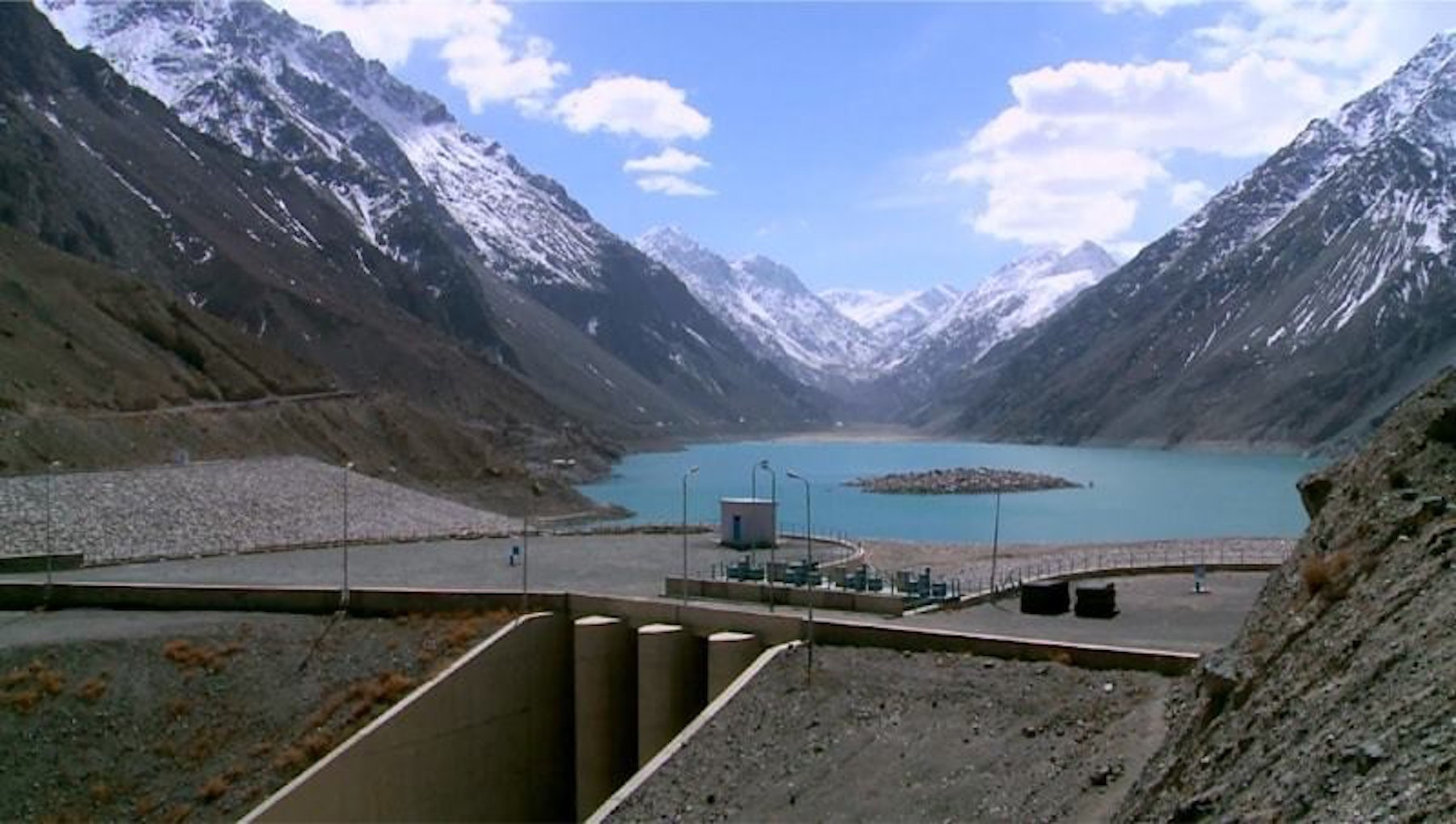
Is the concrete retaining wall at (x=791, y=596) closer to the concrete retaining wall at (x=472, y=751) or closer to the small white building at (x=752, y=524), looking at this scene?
the concrete retaining wall at (x=472, y=751)

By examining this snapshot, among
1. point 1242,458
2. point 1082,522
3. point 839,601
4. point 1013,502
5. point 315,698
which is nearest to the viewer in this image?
point 315,698

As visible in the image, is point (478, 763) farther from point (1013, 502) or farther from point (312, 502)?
point (1013, 502)

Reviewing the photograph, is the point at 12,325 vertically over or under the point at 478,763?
over

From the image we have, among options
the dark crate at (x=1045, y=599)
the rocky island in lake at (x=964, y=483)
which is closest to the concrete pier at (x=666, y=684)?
the dark crate at (x=1045, y=599)

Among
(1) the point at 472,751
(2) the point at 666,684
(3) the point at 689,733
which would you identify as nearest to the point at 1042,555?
(2) the point at 666,684

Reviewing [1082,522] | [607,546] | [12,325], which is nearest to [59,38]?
[12,325]

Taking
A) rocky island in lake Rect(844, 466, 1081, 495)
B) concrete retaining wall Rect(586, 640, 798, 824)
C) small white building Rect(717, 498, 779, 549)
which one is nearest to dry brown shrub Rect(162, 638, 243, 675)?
concrete retaining wall Rect(586, 640, 798, 824)

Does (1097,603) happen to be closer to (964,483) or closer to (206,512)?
(206,512)
